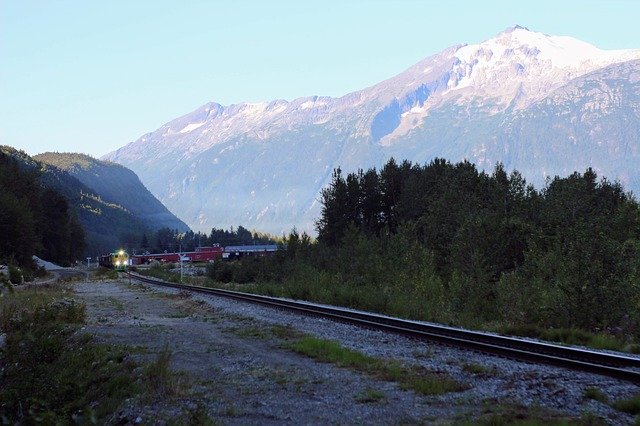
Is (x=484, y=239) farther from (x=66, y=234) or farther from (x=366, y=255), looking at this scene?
(x=66, y=234)

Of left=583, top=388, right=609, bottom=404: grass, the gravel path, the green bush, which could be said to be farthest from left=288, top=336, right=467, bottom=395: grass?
the green bush

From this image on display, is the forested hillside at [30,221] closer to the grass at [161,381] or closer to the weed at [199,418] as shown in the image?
the grass at [161,381]

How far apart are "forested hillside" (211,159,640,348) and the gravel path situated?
256 inches

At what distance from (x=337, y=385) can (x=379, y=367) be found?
5.62 feet

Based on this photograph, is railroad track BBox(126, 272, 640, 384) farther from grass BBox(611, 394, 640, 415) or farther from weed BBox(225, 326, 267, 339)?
weed BBox(225, 326, 267, 339)

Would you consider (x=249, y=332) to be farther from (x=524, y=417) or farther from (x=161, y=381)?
(x=524, y=417)

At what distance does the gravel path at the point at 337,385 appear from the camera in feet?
33.0

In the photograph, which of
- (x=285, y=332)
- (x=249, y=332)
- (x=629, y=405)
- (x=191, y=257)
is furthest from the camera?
(x=191, y=257)

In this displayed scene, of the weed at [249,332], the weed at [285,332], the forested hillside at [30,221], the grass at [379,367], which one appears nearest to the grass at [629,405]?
the grass at [379,367]

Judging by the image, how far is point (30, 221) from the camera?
82.8 meters

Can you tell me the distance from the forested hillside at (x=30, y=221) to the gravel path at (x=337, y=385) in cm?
1273

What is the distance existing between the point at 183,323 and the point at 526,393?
1730 cm

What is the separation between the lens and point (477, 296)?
2962 cm

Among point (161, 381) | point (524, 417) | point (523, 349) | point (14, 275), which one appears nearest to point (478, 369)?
point (523, 349)
